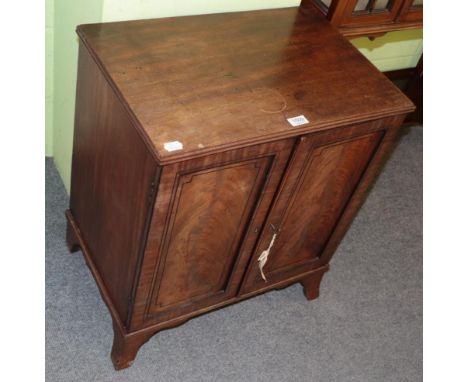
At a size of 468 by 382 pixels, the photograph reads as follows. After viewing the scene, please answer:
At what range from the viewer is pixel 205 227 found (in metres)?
1.39

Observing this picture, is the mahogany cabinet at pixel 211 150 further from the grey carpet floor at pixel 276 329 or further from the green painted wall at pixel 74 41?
the grey carpet floor at pixel 276 329

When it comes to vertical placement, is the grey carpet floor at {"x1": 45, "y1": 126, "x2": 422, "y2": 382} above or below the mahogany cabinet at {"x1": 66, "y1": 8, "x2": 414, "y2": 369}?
below

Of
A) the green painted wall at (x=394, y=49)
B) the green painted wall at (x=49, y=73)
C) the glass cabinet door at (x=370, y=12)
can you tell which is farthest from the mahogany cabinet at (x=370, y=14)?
the green painted wall at (x=49, y=73)

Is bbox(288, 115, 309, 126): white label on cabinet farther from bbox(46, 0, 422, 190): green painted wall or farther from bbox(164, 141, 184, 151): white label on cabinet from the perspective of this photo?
bbox(46, 0, 422, 190): green painted wall

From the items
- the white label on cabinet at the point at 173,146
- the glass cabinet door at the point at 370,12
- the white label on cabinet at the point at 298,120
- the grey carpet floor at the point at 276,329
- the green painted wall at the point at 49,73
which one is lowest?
the grey carpet floor at the point at 276,329

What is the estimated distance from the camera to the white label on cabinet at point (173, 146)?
111cm

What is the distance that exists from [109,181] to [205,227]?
0.27 meters

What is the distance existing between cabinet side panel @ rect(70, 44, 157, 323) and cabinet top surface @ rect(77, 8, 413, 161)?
2.6 inches

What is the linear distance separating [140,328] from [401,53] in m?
1.56

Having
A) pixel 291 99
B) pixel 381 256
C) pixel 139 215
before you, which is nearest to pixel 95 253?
pixel 139 215

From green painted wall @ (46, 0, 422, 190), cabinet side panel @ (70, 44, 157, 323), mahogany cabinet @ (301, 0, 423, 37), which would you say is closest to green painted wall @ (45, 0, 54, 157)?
green painted wall @ (46, 0, 422, 190)

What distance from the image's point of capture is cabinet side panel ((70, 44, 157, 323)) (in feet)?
4.15

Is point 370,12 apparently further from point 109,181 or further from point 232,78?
point 109,181

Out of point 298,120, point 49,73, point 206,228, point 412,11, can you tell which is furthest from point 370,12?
point 49,73
